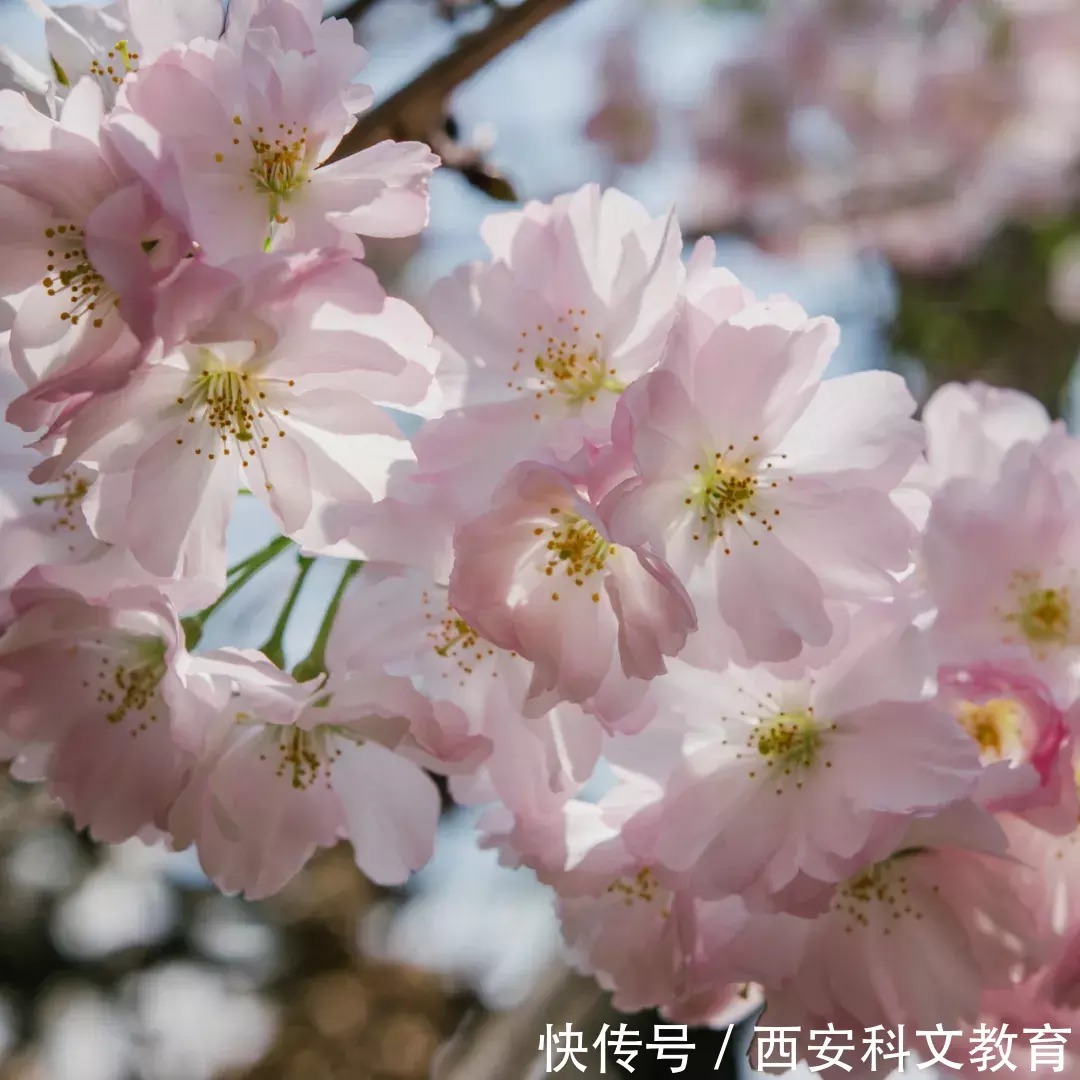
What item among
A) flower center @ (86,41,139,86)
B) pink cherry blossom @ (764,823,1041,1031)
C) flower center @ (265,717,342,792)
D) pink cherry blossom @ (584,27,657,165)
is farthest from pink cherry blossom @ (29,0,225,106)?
pink cherry blossom @ (584,27,657,165)

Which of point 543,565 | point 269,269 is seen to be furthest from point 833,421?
point 269,269

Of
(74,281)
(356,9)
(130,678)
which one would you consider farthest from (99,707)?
(356,9)

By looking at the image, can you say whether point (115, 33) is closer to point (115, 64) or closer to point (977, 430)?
point (115, 64)

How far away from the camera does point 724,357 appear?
1.89 ft

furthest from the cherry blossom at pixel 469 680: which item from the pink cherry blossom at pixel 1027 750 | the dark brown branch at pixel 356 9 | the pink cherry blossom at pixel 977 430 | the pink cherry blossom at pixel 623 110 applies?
the pink cherry blossom at pixel 623 110

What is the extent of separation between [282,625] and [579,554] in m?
0.20

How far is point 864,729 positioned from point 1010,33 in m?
1.74

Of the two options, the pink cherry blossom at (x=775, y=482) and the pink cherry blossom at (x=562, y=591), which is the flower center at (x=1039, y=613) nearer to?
the pink cherry blossom at (x=775, y=482)

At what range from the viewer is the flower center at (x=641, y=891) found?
76cm

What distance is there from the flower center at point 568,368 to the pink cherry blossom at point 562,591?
0.09 meters

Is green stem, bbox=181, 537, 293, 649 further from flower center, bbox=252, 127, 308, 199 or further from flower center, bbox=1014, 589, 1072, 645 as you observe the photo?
flower center, bbox=1014, 589, 1072, 645

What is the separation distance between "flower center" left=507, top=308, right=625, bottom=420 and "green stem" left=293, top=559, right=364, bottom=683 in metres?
0.14

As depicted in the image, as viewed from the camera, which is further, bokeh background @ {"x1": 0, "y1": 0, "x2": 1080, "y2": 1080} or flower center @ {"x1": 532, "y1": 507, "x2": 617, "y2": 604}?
bokeh background @ {"x1": 0, "y1": 0, "x2": 1080, "y2": 1080}

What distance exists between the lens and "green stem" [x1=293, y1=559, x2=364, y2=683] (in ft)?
2.19
